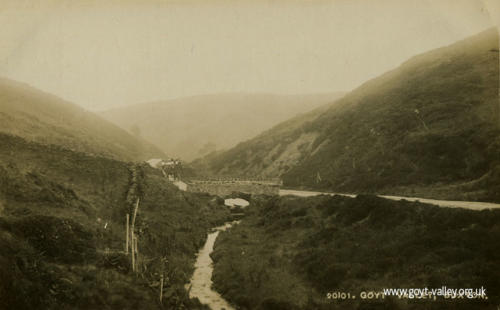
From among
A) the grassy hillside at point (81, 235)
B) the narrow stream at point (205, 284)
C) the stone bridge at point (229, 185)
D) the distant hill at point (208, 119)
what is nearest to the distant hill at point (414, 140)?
the stone bridge at point (229, 185)

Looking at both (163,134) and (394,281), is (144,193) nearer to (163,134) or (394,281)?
(394,281)

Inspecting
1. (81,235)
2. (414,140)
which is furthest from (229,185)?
(81,235)

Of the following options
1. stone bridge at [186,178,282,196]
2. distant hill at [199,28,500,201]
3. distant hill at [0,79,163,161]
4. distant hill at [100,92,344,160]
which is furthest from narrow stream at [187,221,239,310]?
distant hill at [100,92,344,160]

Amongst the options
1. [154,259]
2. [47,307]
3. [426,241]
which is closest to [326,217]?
[426,241]

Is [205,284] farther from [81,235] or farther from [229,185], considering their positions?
[229,185]

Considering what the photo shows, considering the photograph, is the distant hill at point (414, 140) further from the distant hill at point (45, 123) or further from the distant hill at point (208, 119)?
the distant hill at point (208, 119)

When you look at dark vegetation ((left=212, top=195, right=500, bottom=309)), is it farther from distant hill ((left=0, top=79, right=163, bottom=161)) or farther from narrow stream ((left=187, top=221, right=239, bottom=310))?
distant hill ((left=0, top=79, right=163, bottom=161))
